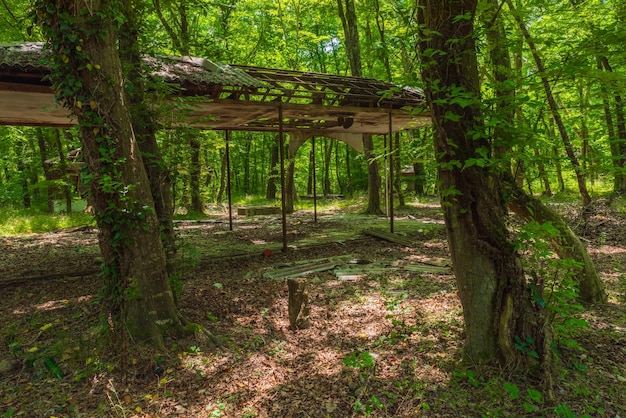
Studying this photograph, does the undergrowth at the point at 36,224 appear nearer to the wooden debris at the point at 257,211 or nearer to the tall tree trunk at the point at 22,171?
the wooden debris at the point at 257,211

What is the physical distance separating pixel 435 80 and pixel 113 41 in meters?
2.93

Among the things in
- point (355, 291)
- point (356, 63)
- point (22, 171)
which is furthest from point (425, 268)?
point (22, 171)

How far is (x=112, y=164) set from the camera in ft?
11.2

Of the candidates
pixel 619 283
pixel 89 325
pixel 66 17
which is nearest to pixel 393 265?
pixel 619 283

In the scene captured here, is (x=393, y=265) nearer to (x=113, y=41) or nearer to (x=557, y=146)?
(x=557, y=146)

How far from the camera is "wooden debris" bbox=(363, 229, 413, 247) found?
8.84 metres

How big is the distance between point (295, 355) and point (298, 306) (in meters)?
0.71

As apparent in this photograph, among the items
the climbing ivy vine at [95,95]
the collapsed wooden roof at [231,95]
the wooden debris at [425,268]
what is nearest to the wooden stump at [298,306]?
the climbing ivy vine at [95,95]

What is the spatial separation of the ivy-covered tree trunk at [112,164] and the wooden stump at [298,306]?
1206 millimetres

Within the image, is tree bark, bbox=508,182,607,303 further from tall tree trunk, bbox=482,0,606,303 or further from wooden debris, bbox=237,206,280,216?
wooden debris, bbox=237,206,280,216

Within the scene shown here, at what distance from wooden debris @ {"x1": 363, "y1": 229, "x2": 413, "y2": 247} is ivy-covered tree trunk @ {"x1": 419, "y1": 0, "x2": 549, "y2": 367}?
561 centimetres

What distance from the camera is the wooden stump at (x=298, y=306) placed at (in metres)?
4.30

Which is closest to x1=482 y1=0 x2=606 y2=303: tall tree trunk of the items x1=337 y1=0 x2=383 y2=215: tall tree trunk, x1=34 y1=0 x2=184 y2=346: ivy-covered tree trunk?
x1=34 y1=0 x2=184 y2=346: ivy-covered tree trunk

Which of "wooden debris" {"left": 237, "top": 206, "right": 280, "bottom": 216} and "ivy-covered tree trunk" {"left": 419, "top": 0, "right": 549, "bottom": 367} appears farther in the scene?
"wooden debris" {"left": 237, "top": 206, "right": 280, "bottom": 216}
